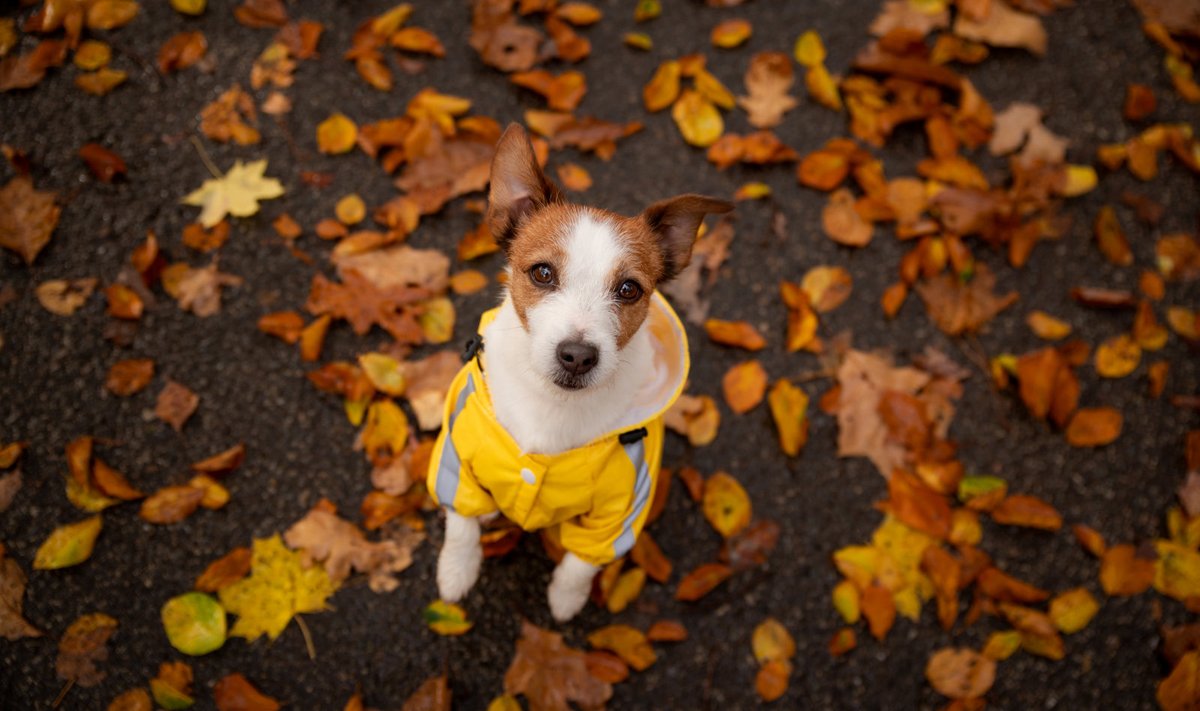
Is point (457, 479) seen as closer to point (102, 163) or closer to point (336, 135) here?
point (336, 135)

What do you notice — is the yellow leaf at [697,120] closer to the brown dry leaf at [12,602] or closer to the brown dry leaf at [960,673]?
the brown dry leaf at [960,673]

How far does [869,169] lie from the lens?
14.1 feet

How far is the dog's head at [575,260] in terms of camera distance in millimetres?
2309

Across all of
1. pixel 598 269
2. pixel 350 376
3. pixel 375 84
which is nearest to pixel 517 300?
pixel 598 269

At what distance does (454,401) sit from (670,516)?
1373 mm

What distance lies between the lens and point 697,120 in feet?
14.3

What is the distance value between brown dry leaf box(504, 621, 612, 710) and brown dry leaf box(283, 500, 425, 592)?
2.24 feet

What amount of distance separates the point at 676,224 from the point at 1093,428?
294 centimetres

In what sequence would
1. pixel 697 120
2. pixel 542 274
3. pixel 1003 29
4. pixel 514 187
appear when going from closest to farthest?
pixel 542 274
pixel 514 187
pixel 697 120
pixel 1003 29

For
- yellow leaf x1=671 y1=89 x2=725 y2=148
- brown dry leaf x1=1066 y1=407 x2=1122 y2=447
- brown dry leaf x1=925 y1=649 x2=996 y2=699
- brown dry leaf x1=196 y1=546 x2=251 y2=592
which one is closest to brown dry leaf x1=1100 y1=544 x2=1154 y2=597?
brown dry leaf x1=1066 y1=407 x2=1122 y2=447

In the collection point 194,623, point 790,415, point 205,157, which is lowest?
point 194,623

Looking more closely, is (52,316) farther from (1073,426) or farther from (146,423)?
(1073,426)

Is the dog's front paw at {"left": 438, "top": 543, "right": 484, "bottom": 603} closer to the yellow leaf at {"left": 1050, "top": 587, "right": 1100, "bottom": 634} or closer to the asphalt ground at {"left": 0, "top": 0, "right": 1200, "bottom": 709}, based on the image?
the asphalt ground at {"left": 0, "top": 0, "right": 1200, "bottom": 709}

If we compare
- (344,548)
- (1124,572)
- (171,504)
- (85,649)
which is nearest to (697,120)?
(344,548)
